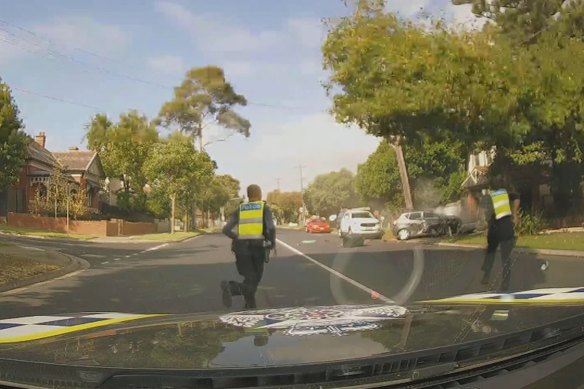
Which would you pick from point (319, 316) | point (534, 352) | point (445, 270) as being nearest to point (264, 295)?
point (445, 270)

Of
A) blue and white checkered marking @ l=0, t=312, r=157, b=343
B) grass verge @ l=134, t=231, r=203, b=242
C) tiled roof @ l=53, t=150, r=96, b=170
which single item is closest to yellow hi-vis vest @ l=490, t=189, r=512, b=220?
blue and white checkered marking @ l=0, t=312, r=157, b=343

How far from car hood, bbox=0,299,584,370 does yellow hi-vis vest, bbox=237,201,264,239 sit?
3.14 metres

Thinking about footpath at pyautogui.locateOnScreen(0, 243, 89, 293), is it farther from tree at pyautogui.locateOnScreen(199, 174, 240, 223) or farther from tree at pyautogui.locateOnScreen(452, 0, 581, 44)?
tree at pyautogui.locateOnScreen(199, 174, 240, 223)

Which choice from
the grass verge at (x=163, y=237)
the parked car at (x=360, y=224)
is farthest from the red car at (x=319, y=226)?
the grass verge at (x=163, y=237)

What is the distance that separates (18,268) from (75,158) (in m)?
42.6

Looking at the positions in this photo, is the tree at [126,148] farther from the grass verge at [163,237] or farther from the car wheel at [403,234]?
the car wheel at [403,234]

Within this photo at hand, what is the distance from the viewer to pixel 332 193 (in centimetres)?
4834

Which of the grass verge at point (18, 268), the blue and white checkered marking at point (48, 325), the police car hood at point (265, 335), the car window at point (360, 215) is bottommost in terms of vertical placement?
the grass verge at point (18, 268)

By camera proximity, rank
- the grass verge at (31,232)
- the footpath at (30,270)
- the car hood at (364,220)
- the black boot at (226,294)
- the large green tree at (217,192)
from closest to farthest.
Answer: the black boot at (226,294)
the footpath at (30,270)
the car hood at (364,220)
the grass verge at (31,232)
the large green tree at (217,192)

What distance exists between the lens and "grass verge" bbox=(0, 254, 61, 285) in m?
12.8

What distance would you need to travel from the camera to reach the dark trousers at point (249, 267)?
7164 millimetres

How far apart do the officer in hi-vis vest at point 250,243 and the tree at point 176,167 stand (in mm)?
35261

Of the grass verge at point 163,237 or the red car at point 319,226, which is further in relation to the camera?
the red car at point 319,226

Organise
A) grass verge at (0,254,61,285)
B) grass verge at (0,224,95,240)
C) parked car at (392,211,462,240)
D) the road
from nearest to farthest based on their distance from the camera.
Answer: the road
grass verge at (0,254,61,285)
parked car at (392,211,462,240)
grass verge at (0,224,95,240)
